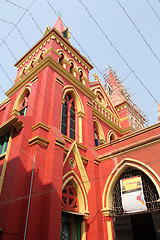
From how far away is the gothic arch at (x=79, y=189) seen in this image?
955 cm

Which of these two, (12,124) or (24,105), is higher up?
(24,105)

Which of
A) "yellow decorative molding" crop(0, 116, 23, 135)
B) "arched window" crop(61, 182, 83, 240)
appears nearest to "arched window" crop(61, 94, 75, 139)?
"yellow decorative molding" crop(0, 116, 23, 135)

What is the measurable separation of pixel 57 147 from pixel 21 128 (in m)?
1.96

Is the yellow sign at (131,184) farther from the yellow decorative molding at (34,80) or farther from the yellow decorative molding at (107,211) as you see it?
the yellow decorative molding at (34,80)

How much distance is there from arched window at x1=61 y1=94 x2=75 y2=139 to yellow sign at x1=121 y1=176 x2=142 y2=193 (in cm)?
393

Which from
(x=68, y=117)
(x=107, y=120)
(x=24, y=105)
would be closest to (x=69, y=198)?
(x=68, y=117)

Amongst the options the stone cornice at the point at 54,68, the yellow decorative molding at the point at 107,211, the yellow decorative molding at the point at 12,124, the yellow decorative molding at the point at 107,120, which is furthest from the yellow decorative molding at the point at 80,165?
the yellow decorative molding at the point at 107,120

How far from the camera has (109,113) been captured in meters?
18.3

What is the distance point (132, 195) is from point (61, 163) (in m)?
3.92

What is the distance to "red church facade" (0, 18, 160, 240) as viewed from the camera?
7.57 metres

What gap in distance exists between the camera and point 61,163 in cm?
889

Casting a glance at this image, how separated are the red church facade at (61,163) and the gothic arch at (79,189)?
0.15 ft

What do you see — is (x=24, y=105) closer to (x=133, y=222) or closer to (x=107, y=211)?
(x=107, y=211)

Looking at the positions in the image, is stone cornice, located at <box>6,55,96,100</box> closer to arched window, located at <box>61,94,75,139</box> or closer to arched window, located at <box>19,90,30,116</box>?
arched window, located at <box>19,90,30,116</box>
